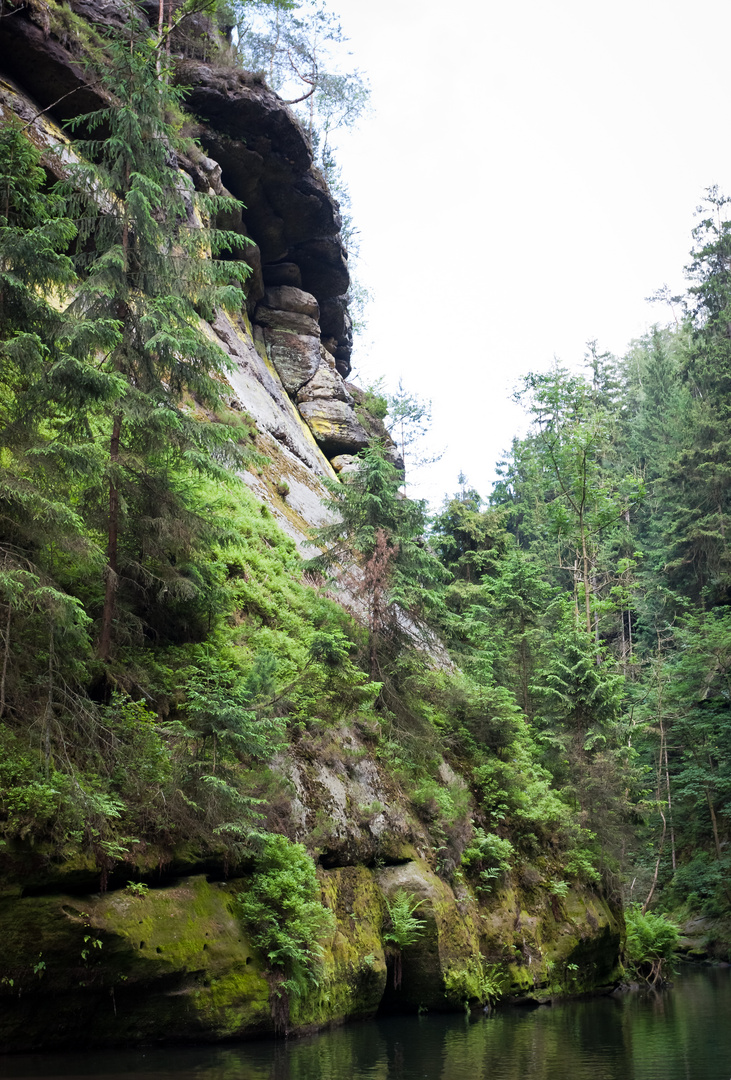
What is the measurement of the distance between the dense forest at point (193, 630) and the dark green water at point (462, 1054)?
3.65ft

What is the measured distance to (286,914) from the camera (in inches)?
420

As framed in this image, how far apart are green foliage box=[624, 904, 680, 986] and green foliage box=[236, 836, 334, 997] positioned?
12487 millimetres

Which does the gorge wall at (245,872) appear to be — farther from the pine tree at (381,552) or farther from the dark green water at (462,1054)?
the pine tree at (381,552)

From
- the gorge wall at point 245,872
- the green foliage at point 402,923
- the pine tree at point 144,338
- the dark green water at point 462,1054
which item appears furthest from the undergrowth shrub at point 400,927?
the pine tree at point 144,338

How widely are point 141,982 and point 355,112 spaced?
1455 inches

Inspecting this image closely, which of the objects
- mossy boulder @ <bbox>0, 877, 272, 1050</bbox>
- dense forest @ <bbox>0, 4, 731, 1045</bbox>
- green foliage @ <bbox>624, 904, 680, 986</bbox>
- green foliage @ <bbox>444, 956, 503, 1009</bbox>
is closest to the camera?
mossy boulder @ <bbox>0, 877, 272, 1050</bbox>

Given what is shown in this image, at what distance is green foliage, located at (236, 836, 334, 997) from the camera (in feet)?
34.0

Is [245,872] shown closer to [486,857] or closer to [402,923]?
[402,923]

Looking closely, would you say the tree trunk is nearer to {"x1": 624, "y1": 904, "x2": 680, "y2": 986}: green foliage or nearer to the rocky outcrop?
the rocky outcrop

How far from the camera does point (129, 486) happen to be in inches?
457

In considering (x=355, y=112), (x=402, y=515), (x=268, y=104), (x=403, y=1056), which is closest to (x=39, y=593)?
(x=403, y=1056)

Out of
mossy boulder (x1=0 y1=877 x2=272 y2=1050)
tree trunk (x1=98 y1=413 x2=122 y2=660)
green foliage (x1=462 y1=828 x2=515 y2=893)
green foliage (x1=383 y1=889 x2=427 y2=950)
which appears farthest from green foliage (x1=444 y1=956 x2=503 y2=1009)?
tree trunk (x1=98 y1=413 x2=122 y2=660)

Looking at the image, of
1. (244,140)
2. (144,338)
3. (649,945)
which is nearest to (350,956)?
(144,338)

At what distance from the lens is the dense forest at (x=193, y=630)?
9453 mm
